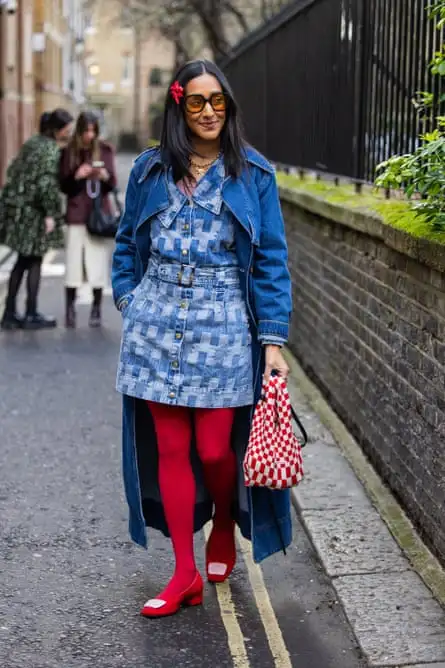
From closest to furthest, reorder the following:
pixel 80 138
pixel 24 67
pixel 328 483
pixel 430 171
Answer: pixel 430 171 < pixel 328 483 < pixel 80 138 < pixel 24 67

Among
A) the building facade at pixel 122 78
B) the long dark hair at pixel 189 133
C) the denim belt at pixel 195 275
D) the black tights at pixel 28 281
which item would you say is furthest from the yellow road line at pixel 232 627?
the building facade at pixel 122 78

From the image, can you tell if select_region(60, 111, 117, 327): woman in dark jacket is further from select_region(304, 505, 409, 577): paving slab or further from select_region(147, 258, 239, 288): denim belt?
select_region(147, 258, 239, 288): denim belt

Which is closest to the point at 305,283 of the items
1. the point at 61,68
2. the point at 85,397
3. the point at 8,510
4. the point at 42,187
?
the point at 85,397

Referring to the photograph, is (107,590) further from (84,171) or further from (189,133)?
(84,171)

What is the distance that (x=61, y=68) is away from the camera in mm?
53719

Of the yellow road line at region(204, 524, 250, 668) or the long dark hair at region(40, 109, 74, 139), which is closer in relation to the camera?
the yellow road line at region(204, 524, 250, 668)

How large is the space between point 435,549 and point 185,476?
3.40 ft

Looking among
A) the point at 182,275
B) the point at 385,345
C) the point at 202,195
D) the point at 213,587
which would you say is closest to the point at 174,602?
the point at 213,587

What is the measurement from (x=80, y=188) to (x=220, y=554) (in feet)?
23.9

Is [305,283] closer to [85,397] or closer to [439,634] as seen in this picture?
[85,397]

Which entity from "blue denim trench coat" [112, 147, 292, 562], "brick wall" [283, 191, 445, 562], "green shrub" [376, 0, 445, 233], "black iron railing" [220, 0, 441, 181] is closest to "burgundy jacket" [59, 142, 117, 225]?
"black iron railing" [220, 0, 441, 181]

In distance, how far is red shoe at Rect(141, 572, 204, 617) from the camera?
15.1ft

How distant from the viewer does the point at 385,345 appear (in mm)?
6211

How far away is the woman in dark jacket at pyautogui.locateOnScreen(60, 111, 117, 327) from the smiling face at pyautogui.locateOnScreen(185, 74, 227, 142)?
705 centimetres
